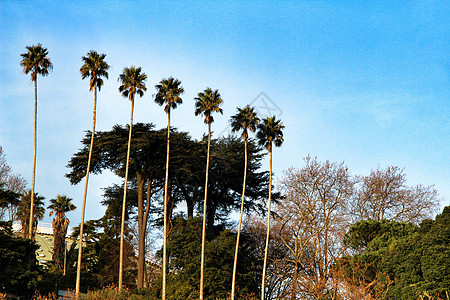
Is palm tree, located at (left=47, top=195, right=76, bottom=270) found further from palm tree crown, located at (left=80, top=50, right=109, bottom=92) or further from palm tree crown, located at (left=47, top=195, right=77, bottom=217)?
palm tree crown, located at (left=80, top=50, right=109, bottom=92)

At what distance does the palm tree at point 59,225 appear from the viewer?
43312 millimetres

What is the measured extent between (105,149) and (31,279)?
1313cm

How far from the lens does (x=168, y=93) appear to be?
36.6 meters

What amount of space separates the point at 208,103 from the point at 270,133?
18.6 feet

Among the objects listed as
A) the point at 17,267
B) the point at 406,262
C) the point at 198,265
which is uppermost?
the point at 406,262

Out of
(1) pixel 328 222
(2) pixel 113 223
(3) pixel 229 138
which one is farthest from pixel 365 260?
(2) pixel 113 223

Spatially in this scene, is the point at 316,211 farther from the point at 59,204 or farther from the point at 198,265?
the point at 59,204

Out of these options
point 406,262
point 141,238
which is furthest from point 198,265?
point 406,262

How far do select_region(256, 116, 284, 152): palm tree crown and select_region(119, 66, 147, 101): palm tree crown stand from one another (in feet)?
33.4

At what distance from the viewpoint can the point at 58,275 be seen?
38656 mm

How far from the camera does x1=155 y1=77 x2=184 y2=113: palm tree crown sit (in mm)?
36688

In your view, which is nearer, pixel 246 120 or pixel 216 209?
pixel 246 120

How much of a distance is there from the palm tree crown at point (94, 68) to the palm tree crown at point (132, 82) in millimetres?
1828

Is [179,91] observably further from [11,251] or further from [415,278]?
[415,278]
